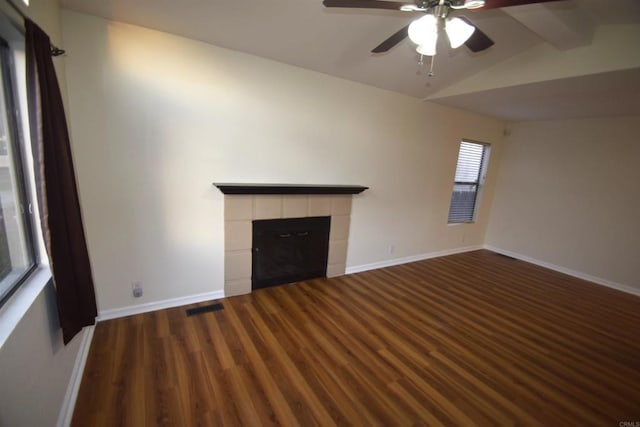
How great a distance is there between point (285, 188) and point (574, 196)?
466 centimetres

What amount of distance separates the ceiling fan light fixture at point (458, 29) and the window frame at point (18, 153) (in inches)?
88.1

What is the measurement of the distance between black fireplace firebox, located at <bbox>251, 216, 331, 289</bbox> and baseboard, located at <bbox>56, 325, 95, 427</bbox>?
143 cm

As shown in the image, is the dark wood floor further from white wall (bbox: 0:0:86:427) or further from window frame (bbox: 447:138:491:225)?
window frame (bbox: 447:138:491:225)

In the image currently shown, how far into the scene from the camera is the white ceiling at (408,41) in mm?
2029

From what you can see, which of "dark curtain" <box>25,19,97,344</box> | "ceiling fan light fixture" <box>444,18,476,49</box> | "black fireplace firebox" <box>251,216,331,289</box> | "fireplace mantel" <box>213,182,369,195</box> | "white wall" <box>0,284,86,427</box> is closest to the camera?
"white wall" <box>0,284,86,427</box>

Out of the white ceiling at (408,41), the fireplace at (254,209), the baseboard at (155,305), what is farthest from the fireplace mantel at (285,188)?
the white ceiling at (408,41)

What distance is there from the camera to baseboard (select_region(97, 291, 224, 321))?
2.37m

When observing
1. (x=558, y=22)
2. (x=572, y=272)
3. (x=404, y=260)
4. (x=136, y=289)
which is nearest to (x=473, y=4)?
(x=558, y=22)

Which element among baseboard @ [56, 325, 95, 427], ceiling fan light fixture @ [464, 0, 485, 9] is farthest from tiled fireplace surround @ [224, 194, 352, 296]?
ceiling fan light fixture @ [464, 0, 485, 9]

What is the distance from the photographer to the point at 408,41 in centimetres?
259

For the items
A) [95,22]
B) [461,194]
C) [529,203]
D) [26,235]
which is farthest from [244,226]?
[529,203]

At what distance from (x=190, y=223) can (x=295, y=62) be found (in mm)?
1947

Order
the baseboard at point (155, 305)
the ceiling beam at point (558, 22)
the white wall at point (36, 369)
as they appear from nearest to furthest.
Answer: the white wall at point (36, 369) < the ceiling beam at point (558, 22) < the baseboard at point (155, 305)

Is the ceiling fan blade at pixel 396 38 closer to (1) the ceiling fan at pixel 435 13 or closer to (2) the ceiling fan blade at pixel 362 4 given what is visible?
(1) the ceiling fan at pixel 435 13
